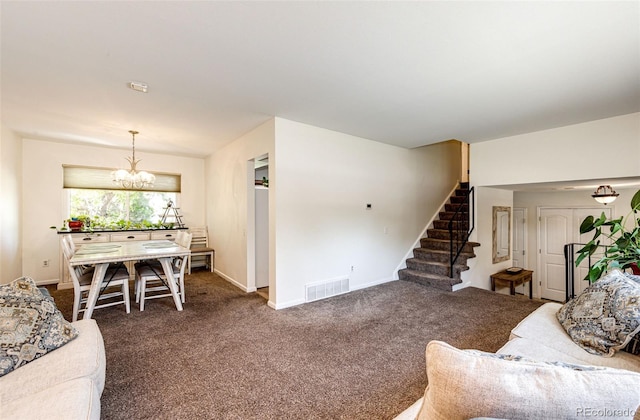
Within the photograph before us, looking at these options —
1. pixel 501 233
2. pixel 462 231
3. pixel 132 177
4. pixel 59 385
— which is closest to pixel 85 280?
pixel 132 177

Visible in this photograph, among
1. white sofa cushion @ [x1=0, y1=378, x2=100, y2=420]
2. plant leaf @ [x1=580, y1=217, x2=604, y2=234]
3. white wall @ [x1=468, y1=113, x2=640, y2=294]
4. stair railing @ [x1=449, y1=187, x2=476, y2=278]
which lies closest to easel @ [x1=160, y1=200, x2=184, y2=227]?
white sofa cushion @ [x1=0, y1=378, x2=100, y2=420]

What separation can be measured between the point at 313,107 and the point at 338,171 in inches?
48.5

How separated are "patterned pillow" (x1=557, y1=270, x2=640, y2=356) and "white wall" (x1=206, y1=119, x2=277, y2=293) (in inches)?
115

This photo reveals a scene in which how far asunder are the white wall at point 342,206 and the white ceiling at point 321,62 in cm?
54

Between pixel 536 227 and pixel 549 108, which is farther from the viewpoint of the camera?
pixel 536 227

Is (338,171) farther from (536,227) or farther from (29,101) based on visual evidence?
(536,227)

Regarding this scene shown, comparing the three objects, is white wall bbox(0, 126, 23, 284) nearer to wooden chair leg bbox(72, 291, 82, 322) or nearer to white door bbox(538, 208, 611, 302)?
wooden chair leg bbox(72, 291, 82, 322)

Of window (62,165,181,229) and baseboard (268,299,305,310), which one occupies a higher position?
window (62,165,181,229)

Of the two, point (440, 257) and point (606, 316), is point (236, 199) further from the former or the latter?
point (606, 316)

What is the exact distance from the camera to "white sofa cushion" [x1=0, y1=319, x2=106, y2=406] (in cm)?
128

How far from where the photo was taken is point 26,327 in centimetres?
149

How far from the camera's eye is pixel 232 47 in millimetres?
2012

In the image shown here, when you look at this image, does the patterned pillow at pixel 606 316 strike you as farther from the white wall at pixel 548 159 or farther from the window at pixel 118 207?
the window at pixel 118 207

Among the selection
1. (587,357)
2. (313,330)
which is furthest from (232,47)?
(587,357)
